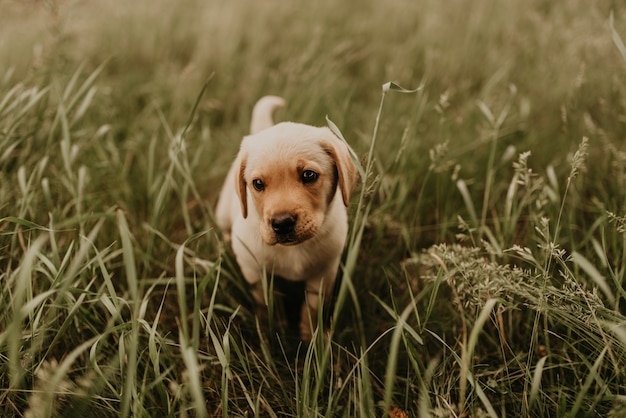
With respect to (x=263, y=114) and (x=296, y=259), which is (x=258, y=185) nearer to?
(x=296, y=259)

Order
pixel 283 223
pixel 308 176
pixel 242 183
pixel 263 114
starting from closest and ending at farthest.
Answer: pixel 283 223, pixel 308 176, pixel 242 183, pixel 263 114

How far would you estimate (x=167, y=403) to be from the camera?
1.61m

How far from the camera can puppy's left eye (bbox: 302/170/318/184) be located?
185 cm

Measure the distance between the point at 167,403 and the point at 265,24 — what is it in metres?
4.23

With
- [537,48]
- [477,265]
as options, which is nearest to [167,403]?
[477,265]

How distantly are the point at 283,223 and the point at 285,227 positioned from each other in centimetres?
2

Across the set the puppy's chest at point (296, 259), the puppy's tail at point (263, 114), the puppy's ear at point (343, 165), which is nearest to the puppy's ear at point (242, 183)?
the puppy's chest at point (296, 259)

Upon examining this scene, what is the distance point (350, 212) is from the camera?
2.19m

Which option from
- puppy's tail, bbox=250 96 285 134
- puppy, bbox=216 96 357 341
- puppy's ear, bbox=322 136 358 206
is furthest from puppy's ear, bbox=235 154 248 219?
puppy's tail, bbox=250 96 285 134

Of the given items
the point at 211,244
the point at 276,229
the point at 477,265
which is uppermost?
the point at 276,229

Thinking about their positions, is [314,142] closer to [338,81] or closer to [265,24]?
[338,81]

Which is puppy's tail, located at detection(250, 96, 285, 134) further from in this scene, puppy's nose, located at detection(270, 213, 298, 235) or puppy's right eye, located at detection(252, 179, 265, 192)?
puppy's nose, located at detection(270, 213, 298, 235)

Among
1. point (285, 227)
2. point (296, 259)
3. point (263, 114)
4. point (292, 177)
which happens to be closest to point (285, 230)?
point (285, 227)

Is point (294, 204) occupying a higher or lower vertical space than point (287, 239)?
higher
